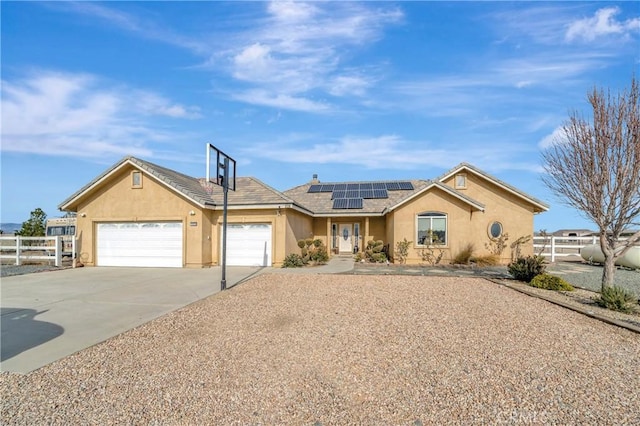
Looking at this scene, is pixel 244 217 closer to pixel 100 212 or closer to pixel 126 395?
pixel 100 212

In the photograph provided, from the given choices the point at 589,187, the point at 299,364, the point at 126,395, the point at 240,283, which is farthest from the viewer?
the point at 240,283

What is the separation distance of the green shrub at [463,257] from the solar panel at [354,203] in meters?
6.41

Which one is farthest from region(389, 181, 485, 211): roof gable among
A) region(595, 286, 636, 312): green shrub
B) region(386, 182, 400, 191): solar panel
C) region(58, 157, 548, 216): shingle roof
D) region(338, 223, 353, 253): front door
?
region(595, 286, 636, 312): green shrub

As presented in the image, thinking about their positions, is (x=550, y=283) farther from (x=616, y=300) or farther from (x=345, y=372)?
(x=345, y=372)

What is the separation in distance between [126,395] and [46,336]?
10.3 feet

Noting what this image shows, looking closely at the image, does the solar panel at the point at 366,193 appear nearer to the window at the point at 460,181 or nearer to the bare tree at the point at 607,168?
the window at the point at 460,181

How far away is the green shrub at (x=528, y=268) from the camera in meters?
11.8

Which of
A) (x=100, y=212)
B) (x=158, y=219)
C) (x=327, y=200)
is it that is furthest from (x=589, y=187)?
(x=100, y=212)

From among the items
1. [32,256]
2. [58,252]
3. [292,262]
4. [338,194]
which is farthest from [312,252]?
[32,256]

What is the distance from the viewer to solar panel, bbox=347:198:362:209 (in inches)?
827

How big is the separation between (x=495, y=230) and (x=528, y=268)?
6.81 m

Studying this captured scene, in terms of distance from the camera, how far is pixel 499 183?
1838 centimetres

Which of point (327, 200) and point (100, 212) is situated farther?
point (327, 200)

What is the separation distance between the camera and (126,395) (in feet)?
12.9
